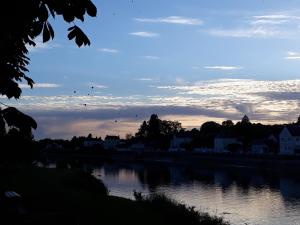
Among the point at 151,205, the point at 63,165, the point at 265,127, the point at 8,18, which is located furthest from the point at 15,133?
the point at 265,127

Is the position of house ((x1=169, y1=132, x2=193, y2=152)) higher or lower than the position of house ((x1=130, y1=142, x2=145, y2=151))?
higher

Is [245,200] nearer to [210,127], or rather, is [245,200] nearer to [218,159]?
[218,159]

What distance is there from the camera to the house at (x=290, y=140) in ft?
321

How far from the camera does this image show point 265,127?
132375mm

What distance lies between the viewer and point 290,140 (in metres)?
99.1

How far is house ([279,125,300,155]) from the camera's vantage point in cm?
9786

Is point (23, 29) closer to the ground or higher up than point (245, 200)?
higher up

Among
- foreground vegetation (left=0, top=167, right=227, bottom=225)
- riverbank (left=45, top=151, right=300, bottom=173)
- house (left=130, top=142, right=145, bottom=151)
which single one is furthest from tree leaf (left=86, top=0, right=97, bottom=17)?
house (left=130, top=142, right=145, bottom=151)

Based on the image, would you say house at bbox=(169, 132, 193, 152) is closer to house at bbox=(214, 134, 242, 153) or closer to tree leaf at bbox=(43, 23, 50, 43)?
house at bbox=(214, 134, 242, 153)

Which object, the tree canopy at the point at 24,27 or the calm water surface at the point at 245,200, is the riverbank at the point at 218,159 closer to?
the calm water surface at the point at 245,200

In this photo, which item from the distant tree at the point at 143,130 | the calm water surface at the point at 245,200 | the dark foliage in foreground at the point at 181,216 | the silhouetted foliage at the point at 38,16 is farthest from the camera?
the distant tree at the point at 143,130

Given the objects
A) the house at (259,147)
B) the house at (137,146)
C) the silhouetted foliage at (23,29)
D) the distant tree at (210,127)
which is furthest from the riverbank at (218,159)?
the silhouetted foliage at (23,29)

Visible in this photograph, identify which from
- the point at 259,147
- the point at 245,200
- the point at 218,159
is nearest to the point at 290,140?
the point at 259,147

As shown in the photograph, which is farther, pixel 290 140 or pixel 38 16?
pixel 290 140
